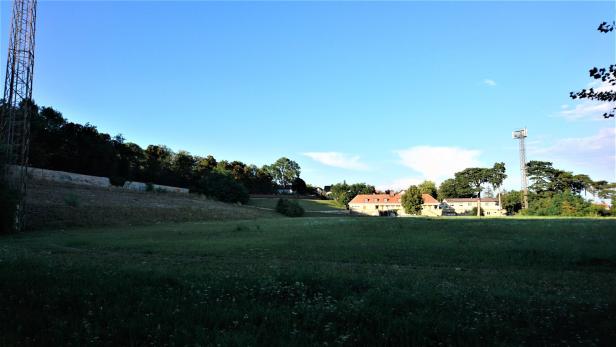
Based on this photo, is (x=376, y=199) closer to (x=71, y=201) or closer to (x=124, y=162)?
(x=124, y=162)

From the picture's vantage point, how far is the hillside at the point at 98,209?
43.5m

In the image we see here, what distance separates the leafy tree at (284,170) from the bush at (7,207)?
146m

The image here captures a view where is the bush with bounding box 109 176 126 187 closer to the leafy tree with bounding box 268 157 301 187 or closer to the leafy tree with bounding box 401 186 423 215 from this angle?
the leafy tree with bounding box 401 186 423 215

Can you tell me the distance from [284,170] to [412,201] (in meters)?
87.1

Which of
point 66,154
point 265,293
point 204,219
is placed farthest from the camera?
point 66,154

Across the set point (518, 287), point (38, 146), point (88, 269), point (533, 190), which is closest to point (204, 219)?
point (38, 146)

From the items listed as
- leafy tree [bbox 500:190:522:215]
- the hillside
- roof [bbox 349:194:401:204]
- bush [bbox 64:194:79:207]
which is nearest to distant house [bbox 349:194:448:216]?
roof [bbox 349:194:401:204]

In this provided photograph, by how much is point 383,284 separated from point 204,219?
192 ft

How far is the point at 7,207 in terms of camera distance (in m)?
32.8

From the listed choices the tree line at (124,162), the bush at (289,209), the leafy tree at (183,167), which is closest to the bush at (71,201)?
the tree line at (124,162)

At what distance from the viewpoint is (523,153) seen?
405 ft

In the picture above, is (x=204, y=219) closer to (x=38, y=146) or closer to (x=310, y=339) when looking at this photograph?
(x=38, y=146)

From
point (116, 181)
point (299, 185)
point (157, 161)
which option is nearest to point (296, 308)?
point (116, 181)

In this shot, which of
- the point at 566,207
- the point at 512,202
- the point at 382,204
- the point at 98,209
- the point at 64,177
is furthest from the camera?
the point at 382,204
